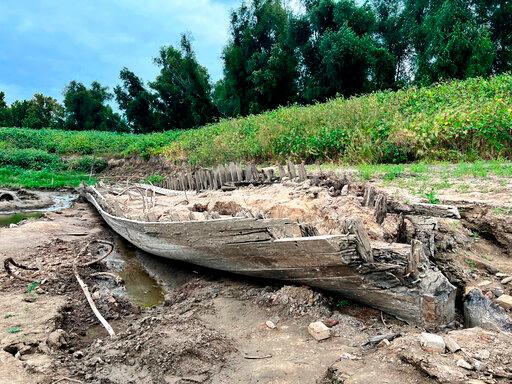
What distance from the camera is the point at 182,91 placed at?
35812mm

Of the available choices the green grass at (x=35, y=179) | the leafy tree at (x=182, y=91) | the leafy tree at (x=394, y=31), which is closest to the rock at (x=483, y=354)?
the green grass at (x=35, y=179)

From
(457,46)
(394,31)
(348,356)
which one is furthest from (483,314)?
(394,31)

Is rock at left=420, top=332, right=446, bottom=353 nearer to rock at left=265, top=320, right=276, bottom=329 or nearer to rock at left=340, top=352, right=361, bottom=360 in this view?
rock at left=340, top=352, right=361, bottom=360

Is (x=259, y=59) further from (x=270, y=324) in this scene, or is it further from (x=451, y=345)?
(x=451, y=345)

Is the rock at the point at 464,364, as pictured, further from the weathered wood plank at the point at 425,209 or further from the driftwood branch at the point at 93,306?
the driftwood branch at the point at 93,306

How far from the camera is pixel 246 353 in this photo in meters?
3.18

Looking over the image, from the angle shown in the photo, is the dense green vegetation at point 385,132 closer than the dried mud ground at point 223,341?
No

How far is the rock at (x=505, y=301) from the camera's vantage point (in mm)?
3000

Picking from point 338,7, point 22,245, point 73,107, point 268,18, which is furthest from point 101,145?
point 73,107

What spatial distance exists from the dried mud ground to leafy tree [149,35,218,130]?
99.5ft

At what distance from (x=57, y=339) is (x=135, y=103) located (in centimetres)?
3718

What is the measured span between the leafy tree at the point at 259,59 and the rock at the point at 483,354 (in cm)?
2543

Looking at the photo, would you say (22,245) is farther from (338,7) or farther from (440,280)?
(338,7)

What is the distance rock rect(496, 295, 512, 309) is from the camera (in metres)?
3.00
